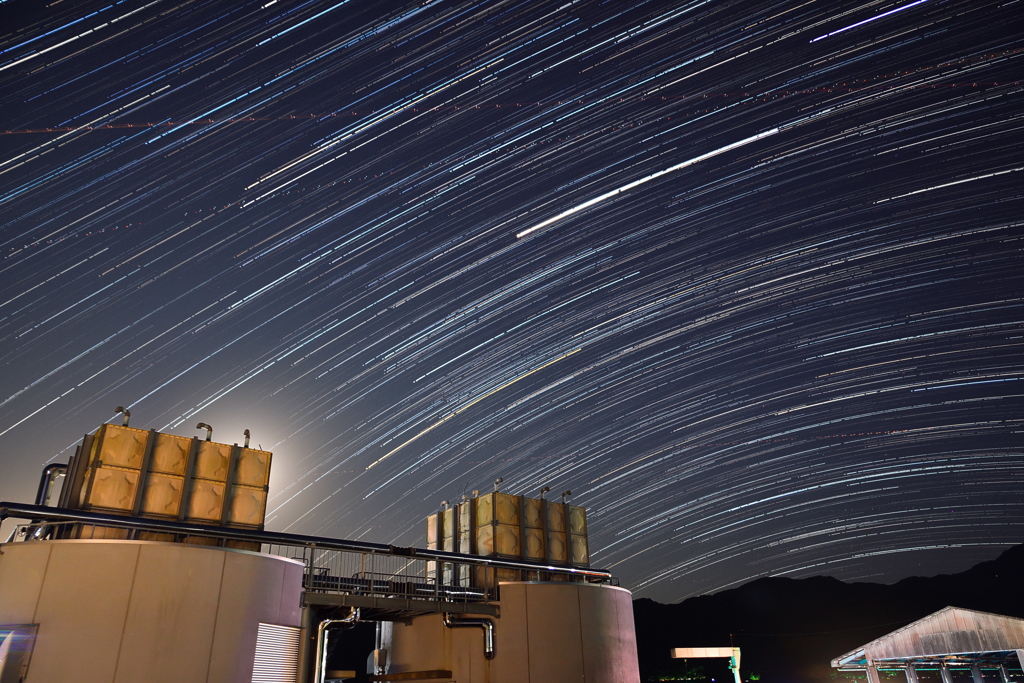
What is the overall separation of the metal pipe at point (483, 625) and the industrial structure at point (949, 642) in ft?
68.3

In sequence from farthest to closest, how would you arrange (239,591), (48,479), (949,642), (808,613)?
(808,613) < (949,642) < (48,479) < (239,591)

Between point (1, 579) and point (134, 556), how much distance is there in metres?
3.15

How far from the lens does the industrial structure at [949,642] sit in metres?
29.7

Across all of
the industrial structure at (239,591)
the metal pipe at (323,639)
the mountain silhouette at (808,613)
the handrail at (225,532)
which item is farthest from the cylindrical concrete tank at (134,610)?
the mountain silhouette at (808,613)

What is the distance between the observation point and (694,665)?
107438 mm

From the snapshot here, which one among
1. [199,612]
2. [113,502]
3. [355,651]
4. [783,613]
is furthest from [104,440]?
[783,613]

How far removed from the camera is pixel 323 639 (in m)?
21.8

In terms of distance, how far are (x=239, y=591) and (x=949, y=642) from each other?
106 feet

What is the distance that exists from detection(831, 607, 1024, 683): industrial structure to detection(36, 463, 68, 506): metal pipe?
37590 millimetres

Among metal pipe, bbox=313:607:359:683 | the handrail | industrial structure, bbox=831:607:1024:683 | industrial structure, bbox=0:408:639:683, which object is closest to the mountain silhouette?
industrial structure, bbox=831:607:1024:683

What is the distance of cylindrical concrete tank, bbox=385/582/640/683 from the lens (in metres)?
25.1

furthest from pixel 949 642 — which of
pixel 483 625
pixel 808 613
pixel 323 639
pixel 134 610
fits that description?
pixel 808 613

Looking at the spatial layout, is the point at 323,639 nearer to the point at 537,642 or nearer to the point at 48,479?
the point at 537,642

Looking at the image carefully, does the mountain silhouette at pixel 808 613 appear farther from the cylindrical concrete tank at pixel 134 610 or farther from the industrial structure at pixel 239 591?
the cylindrical concrete tank at pixel 134 610
